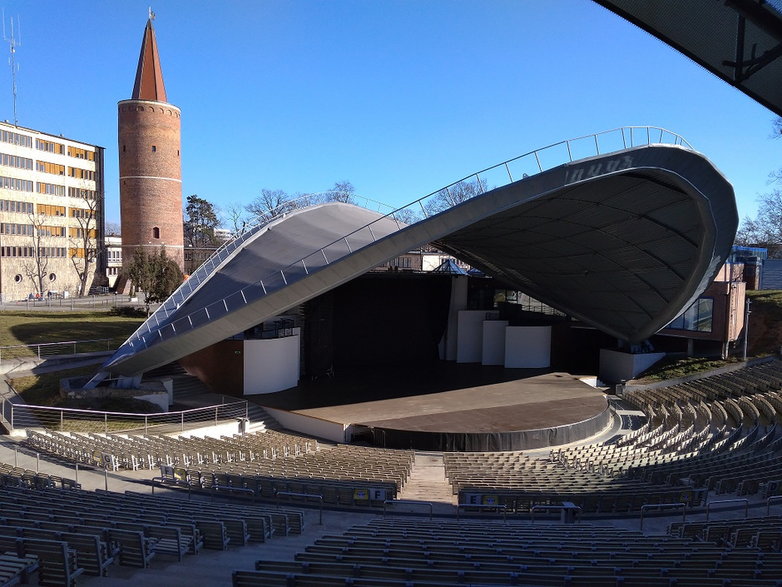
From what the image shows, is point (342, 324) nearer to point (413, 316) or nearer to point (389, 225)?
point (413, 316)

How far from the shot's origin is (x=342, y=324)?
33250mm

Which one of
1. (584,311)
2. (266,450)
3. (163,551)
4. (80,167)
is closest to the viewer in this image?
(163,551)

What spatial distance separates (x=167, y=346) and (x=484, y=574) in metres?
16.9

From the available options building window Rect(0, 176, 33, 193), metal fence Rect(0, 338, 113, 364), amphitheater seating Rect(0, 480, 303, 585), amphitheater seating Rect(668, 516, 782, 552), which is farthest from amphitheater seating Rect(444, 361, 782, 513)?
building window Rect(0, 176, 33, 193)

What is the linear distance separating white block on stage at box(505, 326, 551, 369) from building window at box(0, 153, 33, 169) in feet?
176

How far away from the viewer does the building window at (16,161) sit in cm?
5513

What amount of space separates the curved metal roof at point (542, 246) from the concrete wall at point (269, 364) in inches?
148

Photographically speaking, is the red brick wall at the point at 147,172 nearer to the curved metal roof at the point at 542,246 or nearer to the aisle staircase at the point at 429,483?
the curved metal roof at the point at 542,246

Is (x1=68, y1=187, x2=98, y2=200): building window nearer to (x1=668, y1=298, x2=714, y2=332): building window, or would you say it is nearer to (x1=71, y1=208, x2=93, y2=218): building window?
(x1=71, y1=208, x2=93, y2=218): building window

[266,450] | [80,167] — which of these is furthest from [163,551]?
[80,167]

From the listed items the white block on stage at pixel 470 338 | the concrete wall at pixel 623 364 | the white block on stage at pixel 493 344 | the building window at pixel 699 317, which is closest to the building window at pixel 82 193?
the white block on stage at pixel 470 338

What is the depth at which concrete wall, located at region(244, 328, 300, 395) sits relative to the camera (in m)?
24.5

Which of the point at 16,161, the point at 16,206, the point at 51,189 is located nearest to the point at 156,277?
the point at 16,206

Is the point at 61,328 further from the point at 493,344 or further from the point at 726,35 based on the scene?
the point at 726,35
